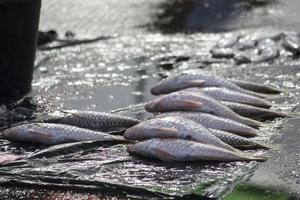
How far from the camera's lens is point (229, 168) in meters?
5.88

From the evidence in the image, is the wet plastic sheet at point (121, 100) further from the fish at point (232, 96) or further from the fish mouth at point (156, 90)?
the fish at point (232, 96)

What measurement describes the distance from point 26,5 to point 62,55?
9.92 ft

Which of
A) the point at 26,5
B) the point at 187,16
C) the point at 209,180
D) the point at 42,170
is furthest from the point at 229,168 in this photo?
the point at 187,16

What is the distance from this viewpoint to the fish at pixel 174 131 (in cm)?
616

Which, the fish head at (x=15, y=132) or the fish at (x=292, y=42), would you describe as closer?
the fish head at (x=15, y=132)

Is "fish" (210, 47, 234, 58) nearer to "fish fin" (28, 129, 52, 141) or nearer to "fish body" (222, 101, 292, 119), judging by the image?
"fish body" (222, 101, 292, 119)

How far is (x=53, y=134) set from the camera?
652cm

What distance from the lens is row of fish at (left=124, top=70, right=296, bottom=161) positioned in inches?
237

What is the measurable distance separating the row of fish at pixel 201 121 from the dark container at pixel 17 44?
5.30 feet

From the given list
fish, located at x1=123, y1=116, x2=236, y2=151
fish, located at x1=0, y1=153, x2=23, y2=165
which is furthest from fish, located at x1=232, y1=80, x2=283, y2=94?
fish, located at x1=0, y1=153, x2=23, y2=165

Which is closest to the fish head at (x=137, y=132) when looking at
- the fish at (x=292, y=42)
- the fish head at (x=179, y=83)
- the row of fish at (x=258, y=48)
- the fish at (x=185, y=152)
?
the fish at (x=185, y=152)

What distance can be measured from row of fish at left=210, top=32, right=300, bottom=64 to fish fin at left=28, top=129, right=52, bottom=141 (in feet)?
14.3

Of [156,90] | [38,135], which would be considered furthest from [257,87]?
[38,135]

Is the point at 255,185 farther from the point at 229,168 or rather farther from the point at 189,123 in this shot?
the point at 189,123
